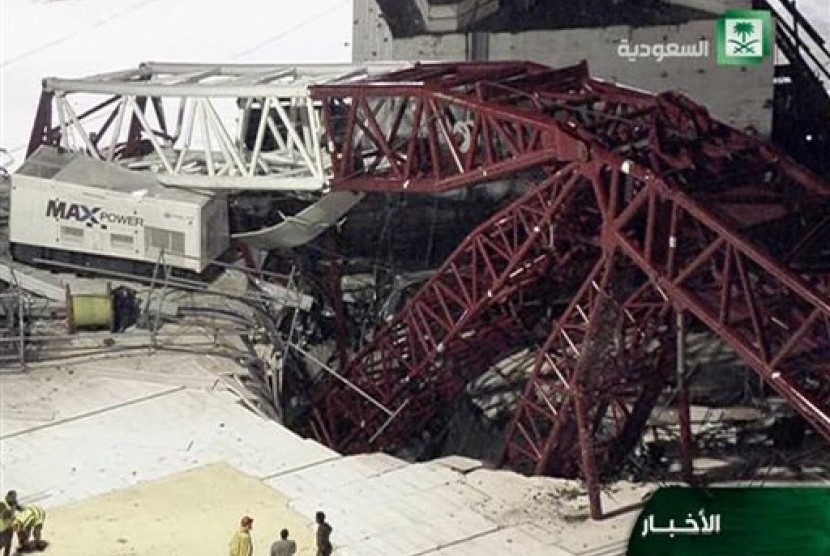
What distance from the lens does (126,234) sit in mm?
36844

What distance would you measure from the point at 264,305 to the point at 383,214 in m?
4.99

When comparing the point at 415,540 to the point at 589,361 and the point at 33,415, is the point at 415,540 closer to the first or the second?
the point at 589,361

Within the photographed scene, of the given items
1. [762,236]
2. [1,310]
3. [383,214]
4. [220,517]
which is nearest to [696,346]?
[762,236]

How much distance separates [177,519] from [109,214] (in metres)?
11.8

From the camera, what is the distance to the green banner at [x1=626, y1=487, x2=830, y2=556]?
18.6m

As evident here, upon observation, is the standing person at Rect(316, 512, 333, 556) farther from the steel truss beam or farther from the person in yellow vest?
the steel truss beam

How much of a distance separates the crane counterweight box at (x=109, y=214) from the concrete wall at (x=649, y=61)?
771cm

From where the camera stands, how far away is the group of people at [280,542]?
24.3m

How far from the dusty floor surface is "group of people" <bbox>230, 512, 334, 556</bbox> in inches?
18.7

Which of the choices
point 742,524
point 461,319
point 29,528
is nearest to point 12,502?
point 29,528

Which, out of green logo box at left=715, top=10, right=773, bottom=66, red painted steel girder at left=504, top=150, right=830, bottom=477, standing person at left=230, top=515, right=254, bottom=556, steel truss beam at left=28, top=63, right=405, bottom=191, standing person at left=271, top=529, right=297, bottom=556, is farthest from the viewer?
green logo box at left=715, top=10, right=773, bottom=66

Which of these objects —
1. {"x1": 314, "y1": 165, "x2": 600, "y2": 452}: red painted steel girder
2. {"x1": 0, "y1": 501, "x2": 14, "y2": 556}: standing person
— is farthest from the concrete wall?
{"x1": 0, "y1": 501, "x2": 14, "y2": 556}: standing person

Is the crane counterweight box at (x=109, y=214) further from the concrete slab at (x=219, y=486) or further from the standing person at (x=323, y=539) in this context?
the standing person at (x=323, y=539)

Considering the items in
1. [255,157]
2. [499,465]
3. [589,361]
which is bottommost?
[499,465]
